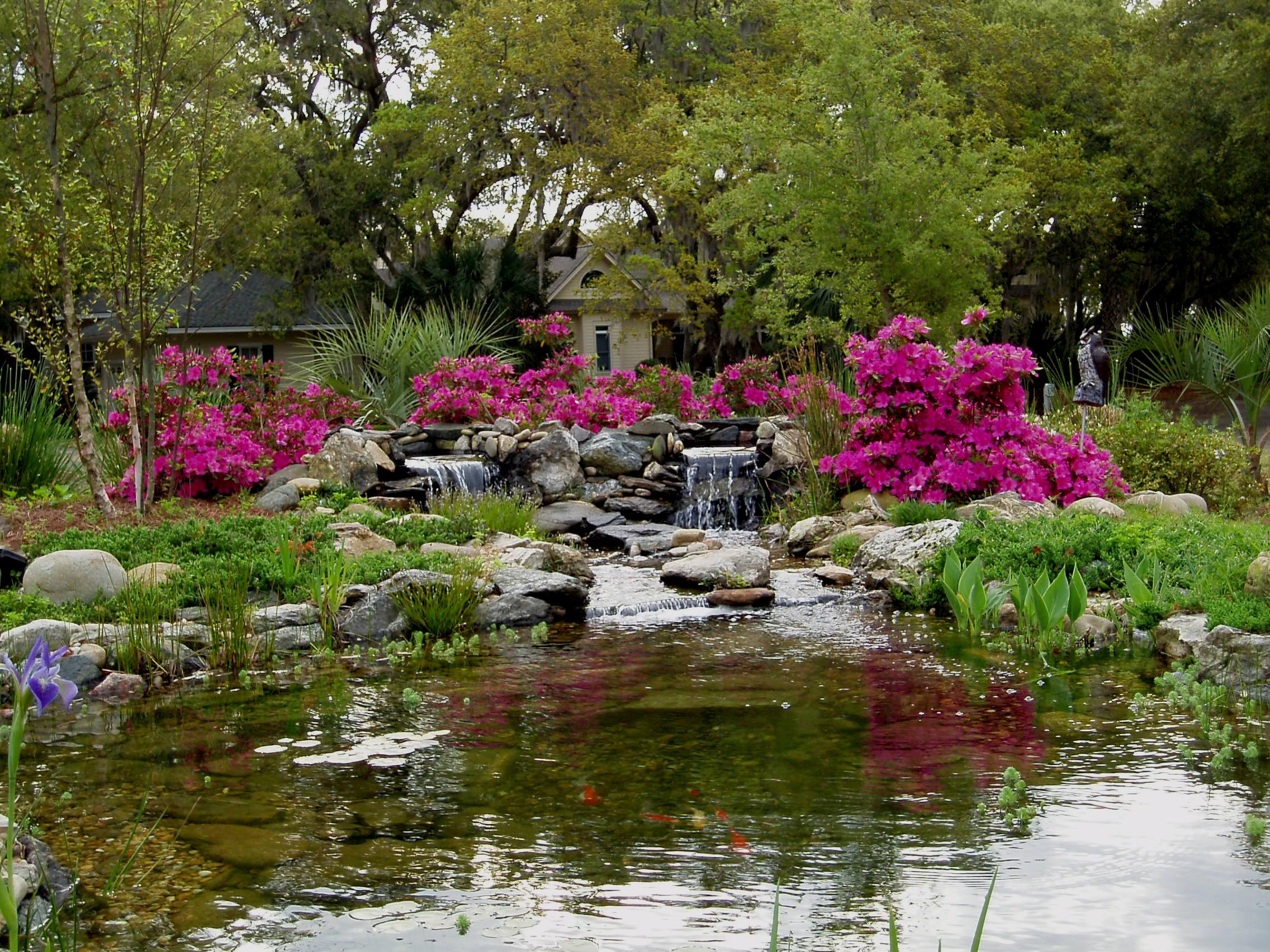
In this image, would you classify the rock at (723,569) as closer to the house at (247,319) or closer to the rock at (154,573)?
the rock at (154,573)

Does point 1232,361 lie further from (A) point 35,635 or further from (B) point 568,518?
(A) point 35,635

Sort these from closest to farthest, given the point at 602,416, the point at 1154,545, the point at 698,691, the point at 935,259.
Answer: the point at 698,691
the point at 1154,545
the point at 602,416
the point at 935,259

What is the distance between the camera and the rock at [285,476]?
13.6 meters

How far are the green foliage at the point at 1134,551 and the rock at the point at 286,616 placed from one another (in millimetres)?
4692

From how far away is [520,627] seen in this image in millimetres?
9016

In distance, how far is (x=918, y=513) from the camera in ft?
37.5

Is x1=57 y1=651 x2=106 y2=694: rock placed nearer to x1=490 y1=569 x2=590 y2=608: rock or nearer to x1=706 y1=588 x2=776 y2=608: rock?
x1=490 y1=569 x2=590 y2=608: rock

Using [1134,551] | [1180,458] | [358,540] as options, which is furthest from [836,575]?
[1180,458]

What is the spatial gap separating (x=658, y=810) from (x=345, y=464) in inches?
370

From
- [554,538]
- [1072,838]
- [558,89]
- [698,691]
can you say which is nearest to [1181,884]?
[1072,838]

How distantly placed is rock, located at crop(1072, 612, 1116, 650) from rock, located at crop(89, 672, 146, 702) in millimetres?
5516

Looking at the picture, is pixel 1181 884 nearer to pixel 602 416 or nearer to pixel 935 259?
pixel 602 416

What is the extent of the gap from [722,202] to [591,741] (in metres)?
17.2

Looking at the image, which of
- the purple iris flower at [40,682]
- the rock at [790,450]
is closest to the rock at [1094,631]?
the rock at [790,450]
